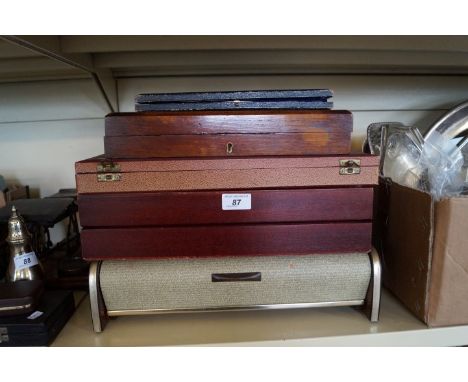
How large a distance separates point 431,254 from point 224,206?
0.92ft

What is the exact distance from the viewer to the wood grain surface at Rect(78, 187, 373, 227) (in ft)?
1.43

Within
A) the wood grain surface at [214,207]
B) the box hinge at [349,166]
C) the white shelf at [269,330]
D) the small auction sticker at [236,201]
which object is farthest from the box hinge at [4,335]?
the box hinge at [349,166]

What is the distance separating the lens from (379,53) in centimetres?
67

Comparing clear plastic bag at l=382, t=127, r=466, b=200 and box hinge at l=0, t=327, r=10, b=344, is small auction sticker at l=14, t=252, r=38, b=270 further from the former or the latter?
clear plastic bag at l=382, t=127, r=466, b=200

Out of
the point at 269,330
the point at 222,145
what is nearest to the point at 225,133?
the point at 222,145

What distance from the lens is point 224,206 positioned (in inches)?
17.4

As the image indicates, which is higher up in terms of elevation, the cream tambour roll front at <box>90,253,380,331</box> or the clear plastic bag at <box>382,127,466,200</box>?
the clear plastic bag at <box>382,127,466,200</box>

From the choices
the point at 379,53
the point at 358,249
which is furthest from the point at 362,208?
the point at 379,53

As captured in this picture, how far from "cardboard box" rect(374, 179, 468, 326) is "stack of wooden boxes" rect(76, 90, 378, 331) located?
66 mm

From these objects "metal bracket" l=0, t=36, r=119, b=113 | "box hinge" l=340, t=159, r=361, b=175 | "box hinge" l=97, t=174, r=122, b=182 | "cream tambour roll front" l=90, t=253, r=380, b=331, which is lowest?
"cream tambour roll front" l=90, t=253, r=380, b=331

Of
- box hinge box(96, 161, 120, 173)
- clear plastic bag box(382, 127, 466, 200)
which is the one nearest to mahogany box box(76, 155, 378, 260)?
box hinge box(96, 161, 120, 173)

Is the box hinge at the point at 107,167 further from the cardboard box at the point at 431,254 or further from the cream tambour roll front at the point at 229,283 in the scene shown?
the cardboard box at the point at 431,254
